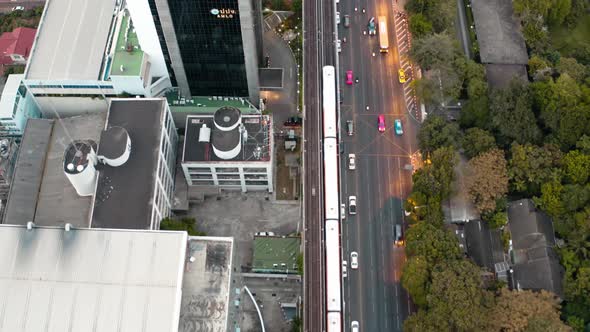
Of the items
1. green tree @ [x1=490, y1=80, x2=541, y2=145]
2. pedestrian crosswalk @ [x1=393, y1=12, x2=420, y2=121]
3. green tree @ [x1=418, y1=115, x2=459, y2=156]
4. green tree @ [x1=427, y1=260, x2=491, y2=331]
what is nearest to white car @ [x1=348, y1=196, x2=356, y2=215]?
green tree @ [x1=418, y1=115, x2=459, y2=156]

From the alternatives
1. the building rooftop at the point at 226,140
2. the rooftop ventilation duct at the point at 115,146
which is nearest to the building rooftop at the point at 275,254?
the building rooftop at the point at 226,140

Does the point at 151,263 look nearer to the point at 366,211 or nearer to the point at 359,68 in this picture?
the point at 366,211

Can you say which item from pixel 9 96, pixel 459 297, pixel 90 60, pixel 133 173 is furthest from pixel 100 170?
pixel 459 297

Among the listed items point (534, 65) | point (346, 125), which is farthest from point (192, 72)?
point (534, 65)

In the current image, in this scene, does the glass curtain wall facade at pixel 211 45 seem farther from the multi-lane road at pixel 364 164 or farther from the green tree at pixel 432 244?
the green tree at pixel 432 244

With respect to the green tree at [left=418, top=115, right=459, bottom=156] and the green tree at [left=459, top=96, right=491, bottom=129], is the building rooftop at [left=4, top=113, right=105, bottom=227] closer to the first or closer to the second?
the green tree at [left=418, top=115, right=459, bottom=156]
